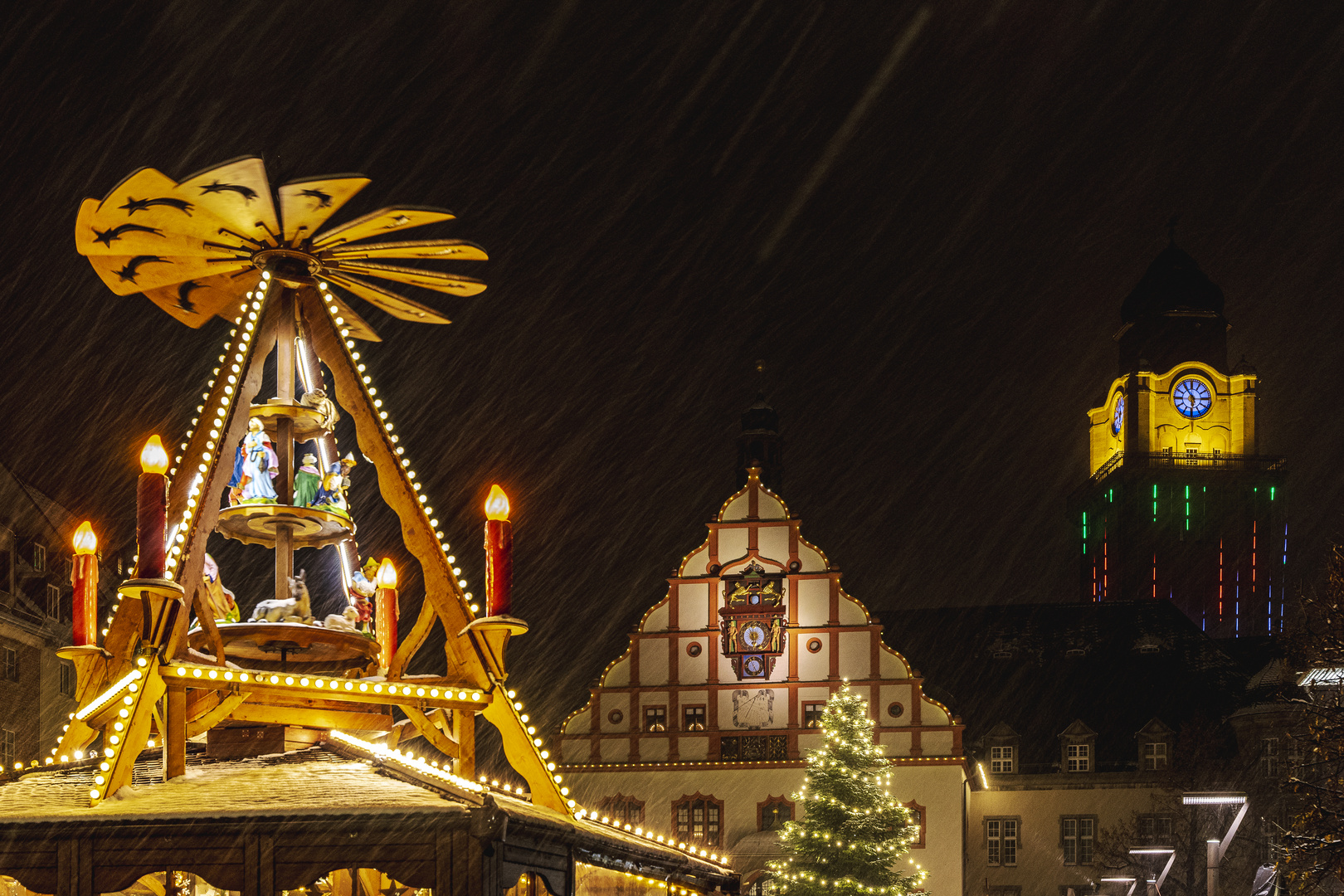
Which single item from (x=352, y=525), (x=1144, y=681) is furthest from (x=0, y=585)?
(x=1144, y=681)

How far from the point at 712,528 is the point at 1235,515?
35.2m

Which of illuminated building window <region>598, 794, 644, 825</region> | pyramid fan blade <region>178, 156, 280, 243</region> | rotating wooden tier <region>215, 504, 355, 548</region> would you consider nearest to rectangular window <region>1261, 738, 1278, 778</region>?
illuminated building window <region>598, 794, 644, 825</region>

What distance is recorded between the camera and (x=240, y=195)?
43.4ft

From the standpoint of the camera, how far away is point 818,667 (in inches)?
1657

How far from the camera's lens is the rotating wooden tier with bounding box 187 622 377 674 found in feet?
42.8

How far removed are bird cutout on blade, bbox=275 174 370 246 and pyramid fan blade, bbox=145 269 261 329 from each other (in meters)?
0.81

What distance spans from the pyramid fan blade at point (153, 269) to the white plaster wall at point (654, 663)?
96.7 ft

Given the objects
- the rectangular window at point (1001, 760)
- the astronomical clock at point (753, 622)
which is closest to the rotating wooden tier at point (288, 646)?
the astronomical clock at point (753, 622)

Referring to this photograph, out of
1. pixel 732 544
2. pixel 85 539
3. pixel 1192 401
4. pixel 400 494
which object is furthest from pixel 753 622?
pixel 1192 401

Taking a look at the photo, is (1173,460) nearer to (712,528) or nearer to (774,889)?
(712,528)

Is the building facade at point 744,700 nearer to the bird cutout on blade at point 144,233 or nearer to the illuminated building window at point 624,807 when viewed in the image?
the illuminated building window at point 624,807

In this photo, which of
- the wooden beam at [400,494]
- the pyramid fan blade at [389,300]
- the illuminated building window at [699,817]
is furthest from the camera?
the illuminated building window at [699,817]

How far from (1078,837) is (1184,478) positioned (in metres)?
29.1

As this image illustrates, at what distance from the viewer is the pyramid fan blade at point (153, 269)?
14180 millimetres
